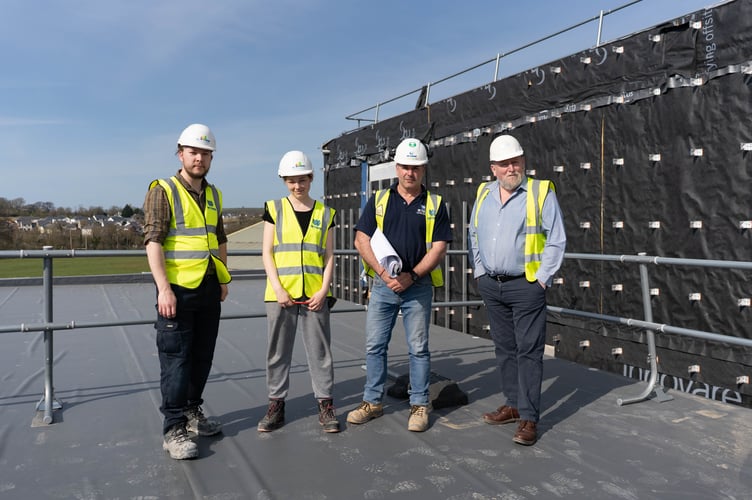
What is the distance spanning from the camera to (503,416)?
3619 mm

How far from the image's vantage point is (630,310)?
5887 mm

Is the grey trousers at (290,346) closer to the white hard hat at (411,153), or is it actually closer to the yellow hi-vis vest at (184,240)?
the yellow hi-vis vest at (184,240)

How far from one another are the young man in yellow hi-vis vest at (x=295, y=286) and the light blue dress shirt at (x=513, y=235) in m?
1.05

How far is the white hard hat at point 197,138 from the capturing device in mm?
3109

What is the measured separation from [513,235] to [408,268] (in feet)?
2.28

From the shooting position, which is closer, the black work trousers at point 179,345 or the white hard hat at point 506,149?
the black work trousers at point 179,345

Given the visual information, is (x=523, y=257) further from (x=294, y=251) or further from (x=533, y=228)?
(x=294, y=251)

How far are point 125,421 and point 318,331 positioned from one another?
4.65ft

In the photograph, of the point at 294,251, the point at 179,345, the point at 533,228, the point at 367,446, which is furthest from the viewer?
the point at 294,251

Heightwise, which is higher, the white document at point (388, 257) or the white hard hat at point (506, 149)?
the white hard hat at point (506, 149)

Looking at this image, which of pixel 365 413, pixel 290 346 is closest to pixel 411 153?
pixel 290 346

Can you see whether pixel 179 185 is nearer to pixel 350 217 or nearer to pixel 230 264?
pixel 350 217

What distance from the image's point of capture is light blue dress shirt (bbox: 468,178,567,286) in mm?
3375

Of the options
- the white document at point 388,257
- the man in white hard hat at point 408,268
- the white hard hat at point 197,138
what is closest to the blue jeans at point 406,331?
the man in white hard hat at point 408,268
